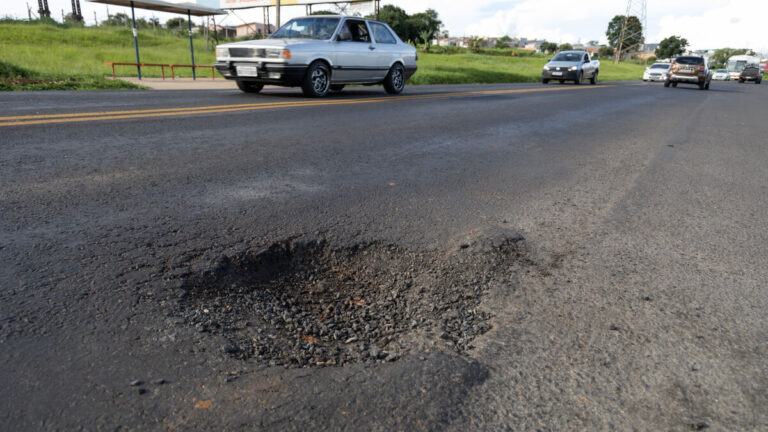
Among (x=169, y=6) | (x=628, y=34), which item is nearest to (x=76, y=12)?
(x=169, y=6)

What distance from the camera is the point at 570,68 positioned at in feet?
71.7

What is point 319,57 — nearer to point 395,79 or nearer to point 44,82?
point 395,79

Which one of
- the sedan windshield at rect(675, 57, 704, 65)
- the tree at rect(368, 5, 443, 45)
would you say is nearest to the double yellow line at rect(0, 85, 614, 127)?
the sedan windshield at rect(675, 57, 704, 65)

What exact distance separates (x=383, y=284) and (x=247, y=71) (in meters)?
8.36

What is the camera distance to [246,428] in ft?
4.24

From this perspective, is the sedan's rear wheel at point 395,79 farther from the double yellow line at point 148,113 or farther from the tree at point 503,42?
the tree at point 503,42

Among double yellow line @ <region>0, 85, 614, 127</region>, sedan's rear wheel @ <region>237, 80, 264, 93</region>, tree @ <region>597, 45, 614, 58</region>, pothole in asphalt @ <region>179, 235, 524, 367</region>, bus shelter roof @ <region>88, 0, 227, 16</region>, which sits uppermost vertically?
tree @ <region>597, 45, 614, 58</region>

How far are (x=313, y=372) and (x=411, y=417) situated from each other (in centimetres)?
34

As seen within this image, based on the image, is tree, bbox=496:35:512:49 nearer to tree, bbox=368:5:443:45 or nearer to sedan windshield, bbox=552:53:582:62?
tree, bbox=368:5:443:45

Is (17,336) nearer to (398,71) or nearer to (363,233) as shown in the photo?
(363,233)

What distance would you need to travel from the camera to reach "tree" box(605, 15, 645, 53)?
89.2 meters

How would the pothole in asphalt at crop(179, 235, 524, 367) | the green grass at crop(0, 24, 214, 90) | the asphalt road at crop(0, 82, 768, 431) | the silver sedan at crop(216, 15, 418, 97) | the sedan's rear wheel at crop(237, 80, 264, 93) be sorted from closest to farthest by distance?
the asphalt road at crop(0, 82, 768, 431) < the pothole in asphalt at crop(179, 235, 524, 367) < the silver sedan at crop(216, 15, 418, 97) < the sedan's rear wheel at crop(237, 80, 264, 93) < the green grass at crop(0, 24, 214, 90)

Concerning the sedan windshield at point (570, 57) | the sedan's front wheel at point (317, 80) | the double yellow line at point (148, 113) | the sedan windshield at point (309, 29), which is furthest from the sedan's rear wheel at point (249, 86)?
the sedan windshield at point (570, 57)

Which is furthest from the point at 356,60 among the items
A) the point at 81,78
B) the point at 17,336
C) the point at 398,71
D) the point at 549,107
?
the point at 17,336
